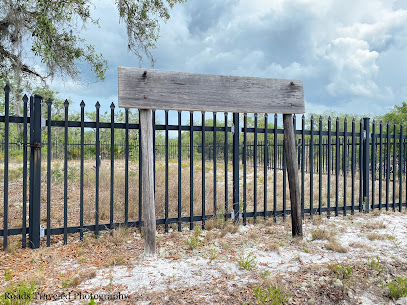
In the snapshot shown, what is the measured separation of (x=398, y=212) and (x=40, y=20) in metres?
9.86

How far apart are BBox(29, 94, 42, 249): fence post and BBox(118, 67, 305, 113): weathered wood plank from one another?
1415mm

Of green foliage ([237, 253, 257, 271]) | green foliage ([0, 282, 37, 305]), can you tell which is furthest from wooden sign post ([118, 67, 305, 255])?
green foliage ([0, 282, 37, 305])

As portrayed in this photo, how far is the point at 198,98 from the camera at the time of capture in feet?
14.4

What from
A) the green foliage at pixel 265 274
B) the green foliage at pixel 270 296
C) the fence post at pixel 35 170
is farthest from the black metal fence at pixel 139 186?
the green foliage at pixel 270 296

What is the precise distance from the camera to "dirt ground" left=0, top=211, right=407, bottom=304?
2.94 m

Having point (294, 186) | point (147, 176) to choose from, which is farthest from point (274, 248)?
point (147, 176)

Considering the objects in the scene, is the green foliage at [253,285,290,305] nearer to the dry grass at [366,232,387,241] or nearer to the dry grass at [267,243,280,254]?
the dry grass at [267,243,280,254]

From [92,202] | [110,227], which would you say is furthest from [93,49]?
[110,227]

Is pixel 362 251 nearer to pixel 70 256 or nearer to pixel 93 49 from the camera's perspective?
pixel 70 256

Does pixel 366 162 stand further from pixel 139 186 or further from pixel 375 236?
pixel 139 186

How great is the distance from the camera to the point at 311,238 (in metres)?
4.90

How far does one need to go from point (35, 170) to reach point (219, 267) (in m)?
2.97

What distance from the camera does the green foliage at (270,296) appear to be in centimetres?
271

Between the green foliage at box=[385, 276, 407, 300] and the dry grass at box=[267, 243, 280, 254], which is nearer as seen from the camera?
the green foliage at box=[385, 276, 407, 300]
